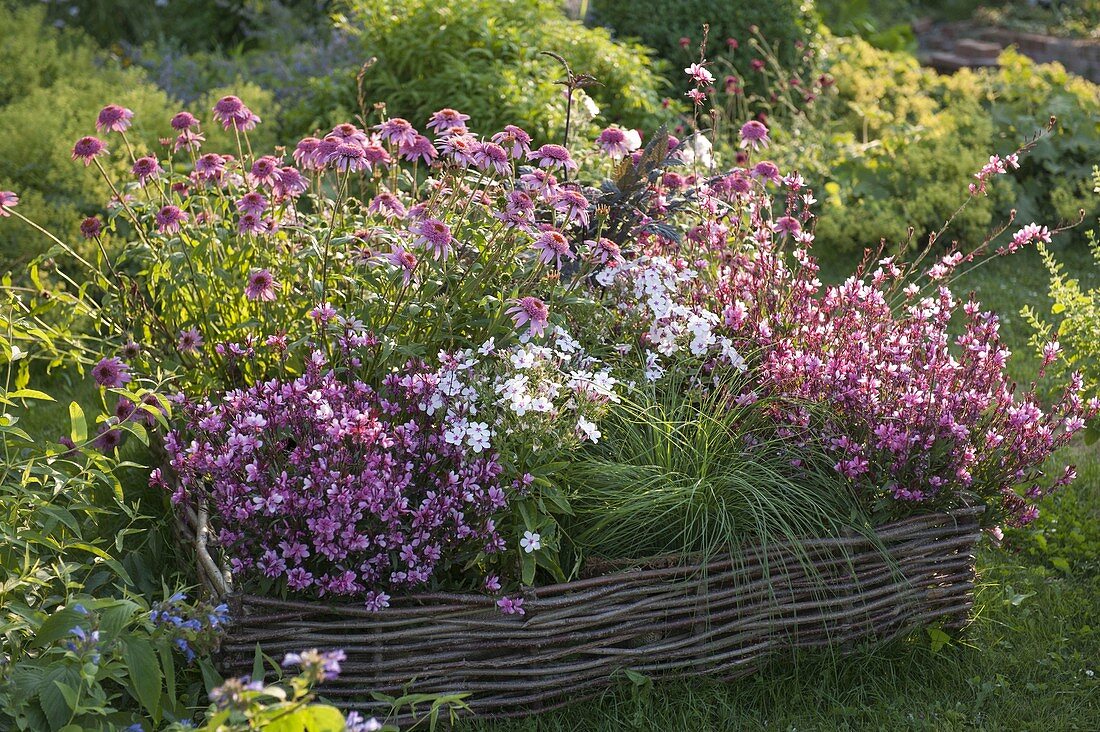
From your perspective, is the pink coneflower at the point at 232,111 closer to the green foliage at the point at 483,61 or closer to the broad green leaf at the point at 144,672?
the broad green leaf at the point at 144,672

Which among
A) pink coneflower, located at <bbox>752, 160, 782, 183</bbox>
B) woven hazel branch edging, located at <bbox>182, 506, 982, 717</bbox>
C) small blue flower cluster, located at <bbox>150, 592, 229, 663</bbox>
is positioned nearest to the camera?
small blue flower cluster, located at <bbox>150, 592, 229, 663</bbox>

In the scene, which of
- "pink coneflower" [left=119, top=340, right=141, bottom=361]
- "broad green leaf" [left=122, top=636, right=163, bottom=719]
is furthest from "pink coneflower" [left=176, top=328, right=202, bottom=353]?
"broad green leaf" [left=122, top=636, right=163, bottom=719]

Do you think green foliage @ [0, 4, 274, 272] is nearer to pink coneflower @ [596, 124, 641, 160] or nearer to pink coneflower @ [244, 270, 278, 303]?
pink coneflower @ [244, 270, 278, 303]

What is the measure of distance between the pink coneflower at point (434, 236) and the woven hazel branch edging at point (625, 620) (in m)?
0.79

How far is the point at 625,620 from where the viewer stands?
8.35 ft

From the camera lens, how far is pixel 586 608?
2.48 meters

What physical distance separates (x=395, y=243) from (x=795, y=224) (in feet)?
3.67

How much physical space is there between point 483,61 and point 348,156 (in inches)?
119

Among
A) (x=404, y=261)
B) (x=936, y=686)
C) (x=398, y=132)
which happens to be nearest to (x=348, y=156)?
(x=398, y=132)

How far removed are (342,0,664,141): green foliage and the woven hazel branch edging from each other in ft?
10.0

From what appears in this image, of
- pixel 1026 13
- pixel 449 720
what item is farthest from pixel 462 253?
pixel 1026 13

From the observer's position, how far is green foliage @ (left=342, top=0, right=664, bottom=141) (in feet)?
17.4

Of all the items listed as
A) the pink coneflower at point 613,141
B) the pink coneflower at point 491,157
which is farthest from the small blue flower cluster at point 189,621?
the pink coneflower at point 613,141

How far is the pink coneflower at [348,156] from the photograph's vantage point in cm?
261
